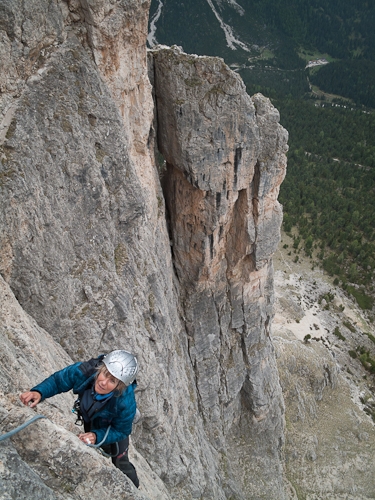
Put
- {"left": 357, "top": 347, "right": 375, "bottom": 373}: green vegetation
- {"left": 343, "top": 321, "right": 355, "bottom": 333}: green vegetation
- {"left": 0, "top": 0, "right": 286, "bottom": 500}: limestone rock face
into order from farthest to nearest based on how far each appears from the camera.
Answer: {"left": 343, "top": 321, "right": 355, "bottom": 333}: green vegetation
{"left": 357, "top": 347, "right": 375, "bottom": 373}: green vegetation
{"left": 0, "top": 0, "right": 286, "bottom": 500}: limestone rock face

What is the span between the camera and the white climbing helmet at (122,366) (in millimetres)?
5727

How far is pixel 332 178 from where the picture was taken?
8056cm

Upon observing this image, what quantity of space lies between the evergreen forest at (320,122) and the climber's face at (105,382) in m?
52.1

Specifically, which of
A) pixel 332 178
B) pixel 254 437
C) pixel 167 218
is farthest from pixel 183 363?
pixel 332 178

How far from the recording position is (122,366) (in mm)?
5773

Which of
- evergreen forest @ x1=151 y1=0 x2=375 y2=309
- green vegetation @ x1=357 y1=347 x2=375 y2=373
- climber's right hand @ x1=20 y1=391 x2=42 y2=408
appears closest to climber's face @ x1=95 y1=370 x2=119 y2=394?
climber's right hand @ x1=20 y1=391 x2=42 y2=408

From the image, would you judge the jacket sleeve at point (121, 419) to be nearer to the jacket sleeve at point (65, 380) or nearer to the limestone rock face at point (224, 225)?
the jacket sleeve at point (65, 380)

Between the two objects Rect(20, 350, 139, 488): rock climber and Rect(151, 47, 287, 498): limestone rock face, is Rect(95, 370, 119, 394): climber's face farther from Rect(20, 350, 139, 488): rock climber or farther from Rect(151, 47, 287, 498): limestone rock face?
Rect(151, 47, 287, 498): limestone rock face

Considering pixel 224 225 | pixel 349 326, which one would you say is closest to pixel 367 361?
pixel 349 326

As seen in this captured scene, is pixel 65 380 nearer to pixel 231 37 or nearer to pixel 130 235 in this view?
pixel 130 235

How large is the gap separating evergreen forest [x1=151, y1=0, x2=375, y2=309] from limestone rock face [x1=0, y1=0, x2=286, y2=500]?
38.5 metres

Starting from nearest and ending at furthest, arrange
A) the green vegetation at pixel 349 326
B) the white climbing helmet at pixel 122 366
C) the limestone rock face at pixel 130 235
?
1. the white climbing helmet at pixel 122 366
2. the limestone rock face at pixel 130 235
3. the green vegetation at pixel 349 326

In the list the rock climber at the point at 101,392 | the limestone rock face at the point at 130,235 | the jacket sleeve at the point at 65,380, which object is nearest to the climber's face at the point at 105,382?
the rock climber at the point at 101,392

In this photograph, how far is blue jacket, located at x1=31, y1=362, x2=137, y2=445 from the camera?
19.9 ft
